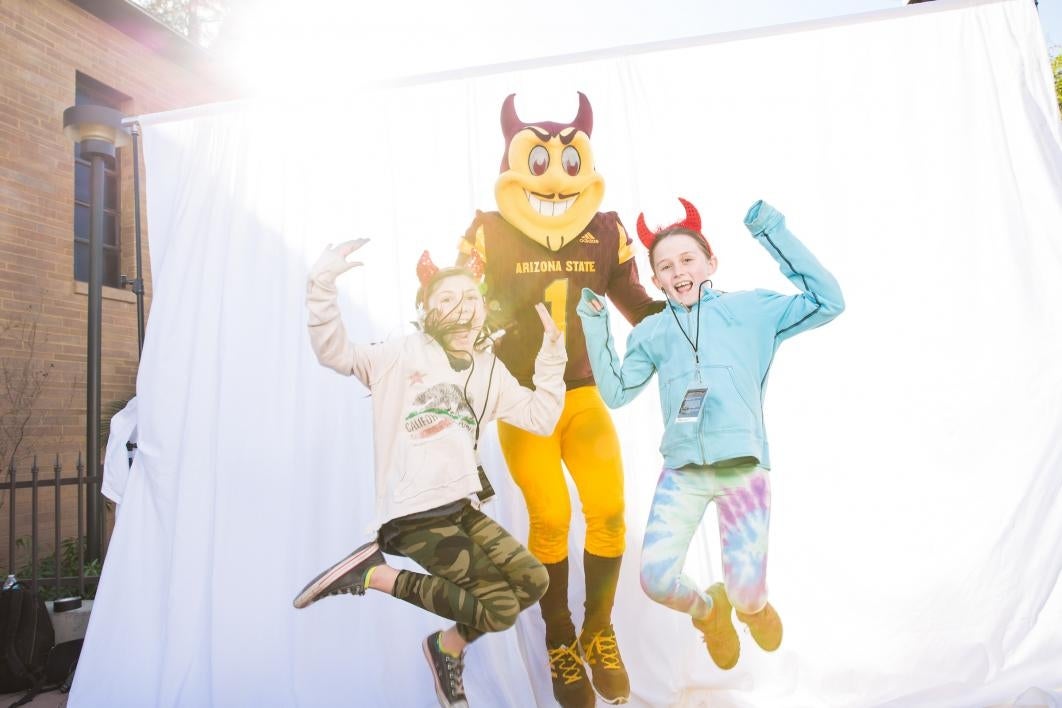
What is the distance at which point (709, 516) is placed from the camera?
263 cm

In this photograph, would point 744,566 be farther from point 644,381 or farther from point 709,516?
point 644,381

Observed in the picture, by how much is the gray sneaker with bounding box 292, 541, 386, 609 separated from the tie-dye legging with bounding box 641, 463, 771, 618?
3.26 feet

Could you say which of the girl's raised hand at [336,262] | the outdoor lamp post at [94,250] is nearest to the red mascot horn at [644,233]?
the girl's raised hand at [336,262]

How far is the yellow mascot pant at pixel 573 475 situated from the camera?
8.48ft

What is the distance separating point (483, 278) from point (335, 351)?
2.06 feet

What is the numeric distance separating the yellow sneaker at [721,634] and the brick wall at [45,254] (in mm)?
4564

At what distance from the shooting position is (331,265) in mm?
2613

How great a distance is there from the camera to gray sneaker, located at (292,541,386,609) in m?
2.51

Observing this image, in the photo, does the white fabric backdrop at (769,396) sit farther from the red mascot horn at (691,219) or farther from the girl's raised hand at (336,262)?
the girl's raised hand at (336,262)

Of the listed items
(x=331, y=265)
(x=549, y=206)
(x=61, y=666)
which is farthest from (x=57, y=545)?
(x=549, y=206)

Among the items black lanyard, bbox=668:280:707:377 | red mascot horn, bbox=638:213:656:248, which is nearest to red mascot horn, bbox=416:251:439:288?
red mascot horn, bbox=638:213:656:248

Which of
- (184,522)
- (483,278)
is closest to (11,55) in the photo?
(184,522)

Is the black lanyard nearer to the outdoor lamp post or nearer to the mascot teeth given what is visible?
the mascot teeth

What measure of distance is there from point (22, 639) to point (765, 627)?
10.4ft
